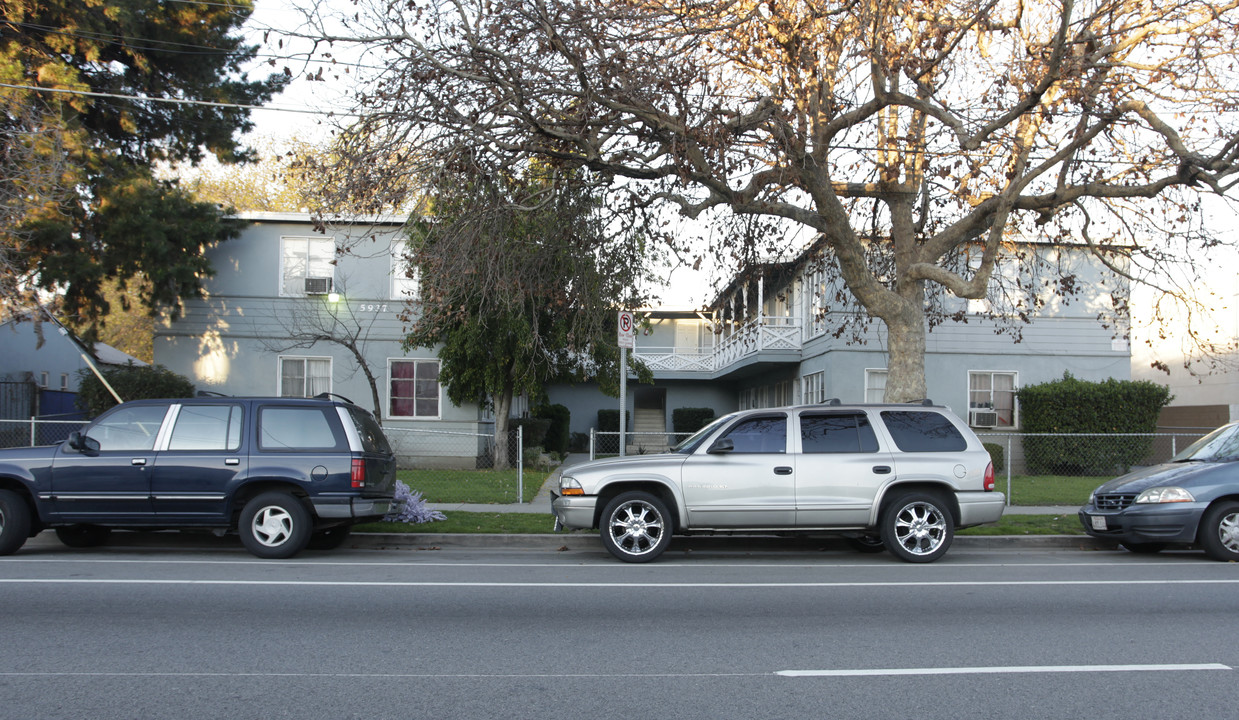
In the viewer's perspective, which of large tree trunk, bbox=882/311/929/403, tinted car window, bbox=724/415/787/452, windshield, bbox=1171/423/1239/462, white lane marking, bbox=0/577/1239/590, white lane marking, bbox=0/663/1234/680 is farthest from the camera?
large tree trunk, bbox=882/311/929/403

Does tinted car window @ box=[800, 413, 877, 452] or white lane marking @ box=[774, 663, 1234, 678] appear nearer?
white lane marking @ box=[774, 663, 1234, 678]

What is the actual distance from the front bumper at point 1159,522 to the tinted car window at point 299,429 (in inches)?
354

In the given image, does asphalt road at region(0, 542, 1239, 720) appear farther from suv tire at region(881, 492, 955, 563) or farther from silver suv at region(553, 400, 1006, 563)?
silver suv at region(553, 400, 1006, 563)

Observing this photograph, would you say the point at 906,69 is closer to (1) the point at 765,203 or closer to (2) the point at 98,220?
(1) the point at 765,203

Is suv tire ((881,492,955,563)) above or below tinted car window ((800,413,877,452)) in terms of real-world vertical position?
below

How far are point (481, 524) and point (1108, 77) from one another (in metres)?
10.4

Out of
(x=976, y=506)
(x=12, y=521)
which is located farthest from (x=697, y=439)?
(x=12, y=521)

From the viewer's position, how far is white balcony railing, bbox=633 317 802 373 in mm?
27391

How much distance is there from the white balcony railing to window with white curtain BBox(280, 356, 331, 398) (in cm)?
1011

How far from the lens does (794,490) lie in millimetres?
10125

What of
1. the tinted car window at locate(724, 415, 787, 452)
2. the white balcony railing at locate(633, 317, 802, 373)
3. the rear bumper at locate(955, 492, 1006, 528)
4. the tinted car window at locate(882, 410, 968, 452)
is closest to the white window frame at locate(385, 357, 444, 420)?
the white balcony railing at locate(633, 317, 802, 373)

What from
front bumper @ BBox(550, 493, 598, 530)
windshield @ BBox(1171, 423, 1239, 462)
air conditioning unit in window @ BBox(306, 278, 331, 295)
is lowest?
front bumper @ BBox(550, 493, 598, 530)

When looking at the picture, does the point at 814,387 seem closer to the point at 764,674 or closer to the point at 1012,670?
the point at 1012,670

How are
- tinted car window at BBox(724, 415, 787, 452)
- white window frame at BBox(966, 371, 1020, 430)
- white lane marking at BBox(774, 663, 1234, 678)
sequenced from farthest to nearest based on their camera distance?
white window frame at BBox(966, 371, 1020, 430) → tinted car window at BBox(724, 415, 787, 452) → white lane marking at BBox(774, 663, 1234, 678)
